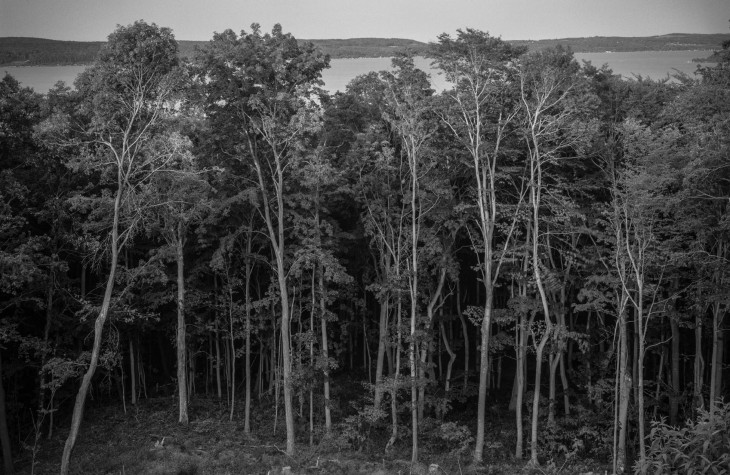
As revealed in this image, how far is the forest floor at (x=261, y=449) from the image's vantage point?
1833 centimetres

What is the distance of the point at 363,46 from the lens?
3047 cm

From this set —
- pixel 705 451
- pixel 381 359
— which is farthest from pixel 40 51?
pixel 705 451

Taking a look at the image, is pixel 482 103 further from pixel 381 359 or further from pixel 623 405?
pixel 623 405

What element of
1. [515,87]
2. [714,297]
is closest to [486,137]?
[515,87]

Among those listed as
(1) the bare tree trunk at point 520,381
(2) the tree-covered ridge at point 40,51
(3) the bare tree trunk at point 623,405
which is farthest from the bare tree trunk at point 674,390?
(2) the tree-covered ridge at point 40,51

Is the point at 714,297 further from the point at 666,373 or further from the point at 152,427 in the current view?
the point at 152,427

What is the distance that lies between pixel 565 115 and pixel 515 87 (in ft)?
7.12

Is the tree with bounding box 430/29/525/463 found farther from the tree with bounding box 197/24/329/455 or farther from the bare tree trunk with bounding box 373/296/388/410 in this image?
the tree with bounding box 197/24/329/455

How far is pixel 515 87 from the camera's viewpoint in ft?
67.2

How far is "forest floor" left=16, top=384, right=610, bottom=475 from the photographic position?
60.1 ft

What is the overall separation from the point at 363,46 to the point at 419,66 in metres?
10.4

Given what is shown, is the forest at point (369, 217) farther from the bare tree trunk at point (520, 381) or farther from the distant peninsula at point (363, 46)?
the distant peninsula at point (363, 46)

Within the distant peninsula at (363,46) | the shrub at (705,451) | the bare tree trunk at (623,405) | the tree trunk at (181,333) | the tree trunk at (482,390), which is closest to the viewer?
the shrub at (705,451)

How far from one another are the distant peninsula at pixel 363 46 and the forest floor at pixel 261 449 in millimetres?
13337
